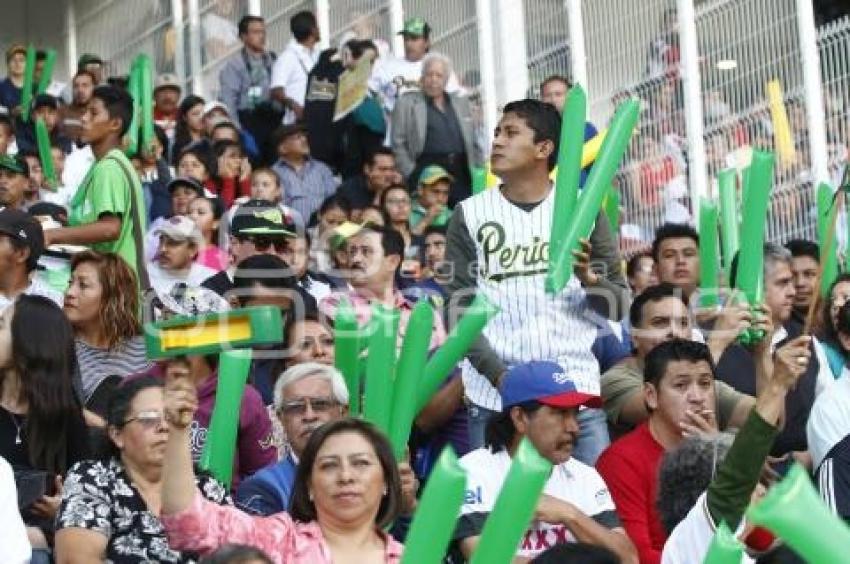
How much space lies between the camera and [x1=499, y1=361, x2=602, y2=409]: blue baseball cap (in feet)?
27.5

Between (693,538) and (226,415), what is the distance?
195 cm

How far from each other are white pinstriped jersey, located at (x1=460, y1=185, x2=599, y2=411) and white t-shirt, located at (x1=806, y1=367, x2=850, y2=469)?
95 cm

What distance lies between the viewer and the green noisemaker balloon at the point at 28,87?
63.1 feet

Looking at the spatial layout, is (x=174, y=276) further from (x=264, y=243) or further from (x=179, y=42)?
(x=179, y=42)

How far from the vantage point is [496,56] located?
17.6m

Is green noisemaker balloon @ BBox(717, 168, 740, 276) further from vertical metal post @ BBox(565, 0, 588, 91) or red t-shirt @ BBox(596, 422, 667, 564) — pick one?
vertical metal post @ BBox(565, 0, 588, 91)

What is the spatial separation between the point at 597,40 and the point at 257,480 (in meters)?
8.60

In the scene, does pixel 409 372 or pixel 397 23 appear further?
pixel 397 23

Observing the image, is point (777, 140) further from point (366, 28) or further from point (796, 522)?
point (796, 522)

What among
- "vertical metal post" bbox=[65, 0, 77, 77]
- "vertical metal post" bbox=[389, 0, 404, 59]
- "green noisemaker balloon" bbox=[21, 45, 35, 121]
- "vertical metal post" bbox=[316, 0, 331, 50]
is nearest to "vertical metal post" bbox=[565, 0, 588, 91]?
"vertical metal post" bbox=[389, 0, 404, 59]

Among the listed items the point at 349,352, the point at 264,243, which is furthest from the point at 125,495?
the point at 264,243

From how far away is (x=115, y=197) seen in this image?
1098cm

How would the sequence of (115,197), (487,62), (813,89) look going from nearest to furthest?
(115,197) → (813,89) → (487,62)

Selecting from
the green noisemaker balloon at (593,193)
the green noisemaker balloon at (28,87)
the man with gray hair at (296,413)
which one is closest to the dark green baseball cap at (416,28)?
the green noisemaker balloon at (28,87)
